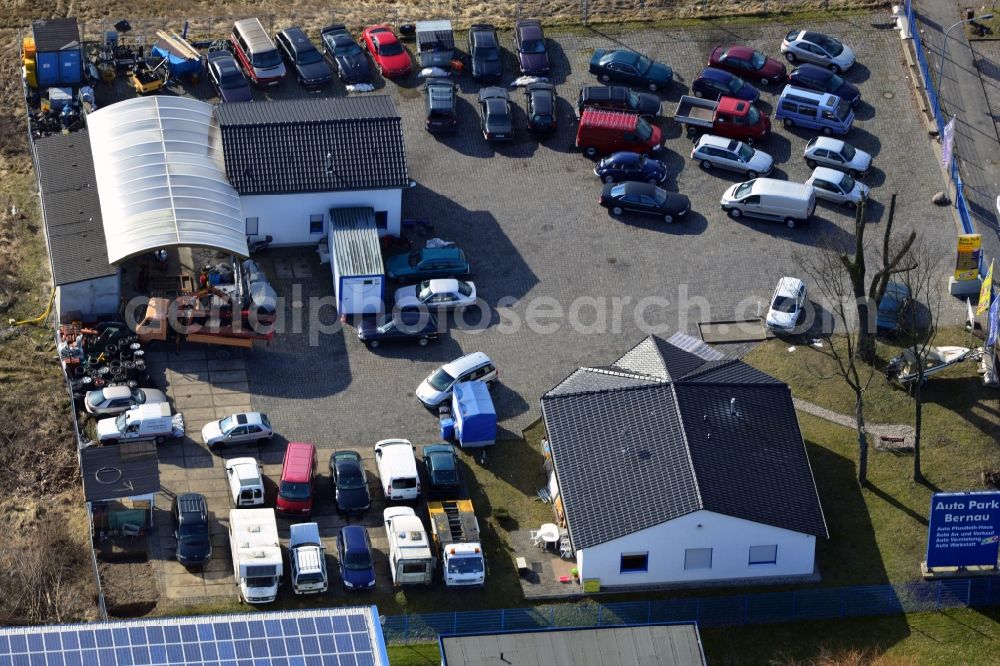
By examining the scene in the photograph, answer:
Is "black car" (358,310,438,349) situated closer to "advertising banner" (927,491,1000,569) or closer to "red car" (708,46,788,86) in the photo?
"advertising banner" (927,491,1000,569)

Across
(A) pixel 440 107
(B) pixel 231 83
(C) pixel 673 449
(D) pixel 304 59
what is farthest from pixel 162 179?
(C) pixel 673 449

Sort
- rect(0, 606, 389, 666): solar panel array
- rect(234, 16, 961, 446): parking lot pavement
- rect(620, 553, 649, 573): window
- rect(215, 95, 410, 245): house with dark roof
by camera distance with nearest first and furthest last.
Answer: rect(0, 606, 389, 666): solar panel array, rect(620, 553, 649, 573): window, rect(234, 16, 961, 446): parking lot pavement, rect(215, 95, 410, 245): house with dark roof

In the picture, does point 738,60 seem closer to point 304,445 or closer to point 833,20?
point 833,20

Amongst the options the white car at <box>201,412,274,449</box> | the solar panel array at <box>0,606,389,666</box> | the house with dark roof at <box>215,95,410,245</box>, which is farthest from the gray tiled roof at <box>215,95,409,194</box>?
the solar panel array at <box>0,606,389,666</box>

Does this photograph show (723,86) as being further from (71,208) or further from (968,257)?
(71,208)

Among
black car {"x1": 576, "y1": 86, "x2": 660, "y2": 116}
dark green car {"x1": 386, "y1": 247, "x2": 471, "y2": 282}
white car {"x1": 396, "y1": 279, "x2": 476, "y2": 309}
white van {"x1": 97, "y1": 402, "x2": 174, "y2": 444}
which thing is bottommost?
white van {"x1": 97, "y1": 402, "x2": 174, "y2": 444}

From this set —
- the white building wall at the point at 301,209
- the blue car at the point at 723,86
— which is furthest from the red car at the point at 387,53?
the blue car at the point at 723,86
